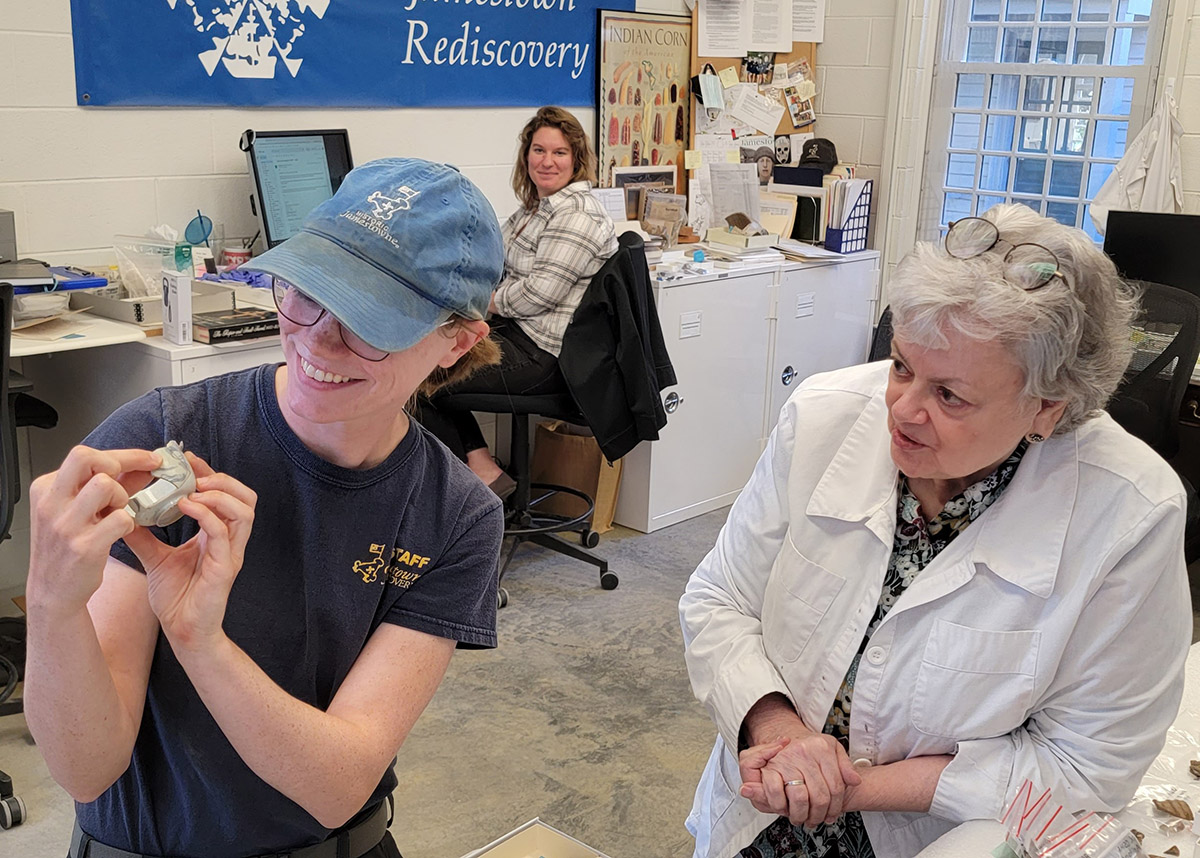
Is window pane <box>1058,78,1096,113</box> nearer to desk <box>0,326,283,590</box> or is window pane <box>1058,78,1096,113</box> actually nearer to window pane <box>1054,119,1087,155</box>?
window pane <box>1054,119,1087,155</box>

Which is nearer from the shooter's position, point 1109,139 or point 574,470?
point 574,470

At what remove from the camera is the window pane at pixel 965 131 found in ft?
17.6

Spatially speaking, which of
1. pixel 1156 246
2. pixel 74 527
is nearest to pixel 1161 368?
pixel 1156 246

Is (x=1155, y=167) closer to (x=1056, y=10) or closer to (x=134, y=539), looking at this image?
(x=1056, y=10)

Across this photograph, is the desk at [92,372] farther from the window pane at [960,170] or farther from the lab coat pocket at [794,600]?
the window pane at [960,170]

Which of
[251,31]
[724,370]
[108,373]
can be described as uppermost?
[251,31]

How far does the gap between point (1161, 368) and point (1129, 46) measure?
2.17m

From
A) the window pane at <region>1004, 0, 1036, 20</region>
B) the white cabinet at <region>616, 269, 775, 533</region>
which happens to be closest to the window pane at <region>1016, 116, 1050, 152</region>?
the window pane at <region>1004, 0, 1036, 20</region>

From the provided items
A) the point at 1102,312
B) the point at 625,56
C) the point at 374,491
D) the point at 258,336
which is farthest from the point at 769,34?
the point at 374,491

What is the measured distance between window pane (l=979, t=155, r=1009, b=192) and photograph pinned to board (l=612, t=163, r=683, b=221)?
1476 millimetres

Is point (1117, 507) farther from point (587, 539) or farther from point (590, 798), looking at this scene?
point (587, 539)

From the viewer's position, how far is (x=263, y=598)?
3.78 ft

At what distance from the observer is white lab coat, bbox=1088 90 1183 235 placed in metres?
A: 4.57

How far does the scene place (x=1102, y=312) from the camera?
54.6 inches
